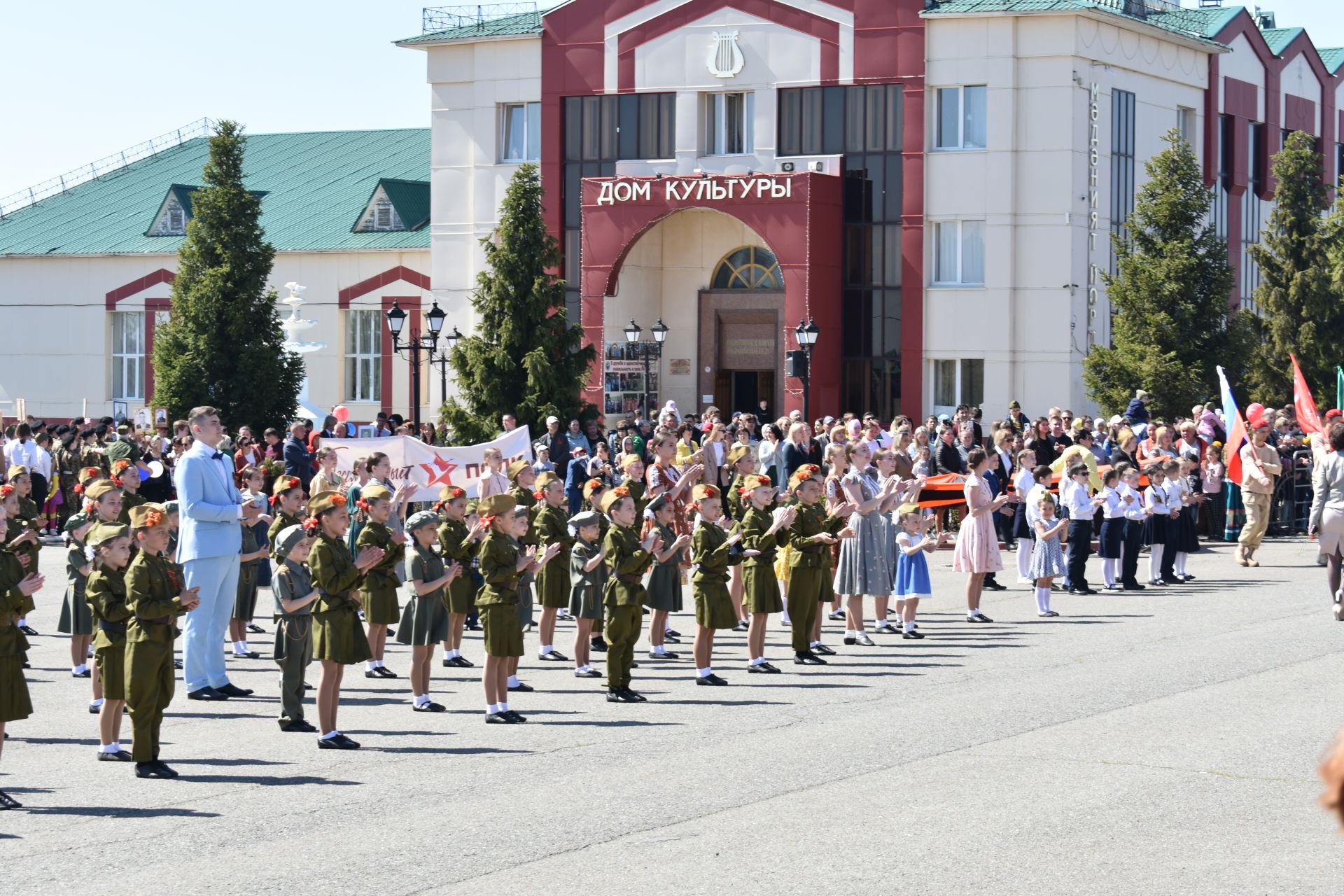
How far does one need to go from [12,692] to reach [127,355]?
43.9 metres

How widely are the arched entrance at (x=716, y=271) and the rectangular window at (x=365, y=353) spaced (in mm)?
8215

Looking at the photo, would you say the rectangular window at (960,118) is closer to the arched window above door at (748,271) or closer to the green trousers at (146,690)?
the arched window above door at (748,271)

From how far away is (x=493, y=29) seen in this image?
4538 cm

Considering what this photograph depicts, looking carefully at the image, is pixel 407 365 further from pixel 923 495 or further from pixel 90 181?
pixel 923 495

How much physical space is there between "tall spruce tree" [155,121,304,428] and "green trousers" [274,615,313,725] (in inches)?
1099

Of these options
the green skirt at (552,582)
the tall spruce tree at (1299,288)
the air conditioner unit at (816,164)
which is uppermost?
the air conditioner unit at (816,164)

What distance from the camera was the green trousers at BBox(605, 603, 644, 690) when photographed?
42.7ft

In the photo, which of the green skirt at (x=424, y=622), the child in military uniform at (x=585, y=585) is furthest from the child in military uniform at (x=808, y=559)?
the green skirt at (x=424, y=622)

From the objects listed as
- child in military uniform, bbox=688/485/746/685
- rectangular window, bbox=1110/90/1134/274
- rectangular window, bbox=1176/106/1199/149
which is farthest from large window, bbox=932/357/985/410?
child in military uniform, bbox=688/485/746/685

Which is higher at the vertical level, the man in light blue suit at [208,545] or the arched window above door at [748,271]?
the arched window above door at [748,271]

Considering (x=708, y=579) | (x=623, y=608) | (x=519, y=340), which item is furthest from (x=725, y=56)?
(x=623, y=608)

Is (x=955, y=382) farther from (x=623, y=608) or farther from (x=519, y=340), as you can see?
(x=623, y=608)

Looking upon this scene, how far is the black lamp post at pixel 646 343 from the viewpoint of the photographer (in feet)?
131

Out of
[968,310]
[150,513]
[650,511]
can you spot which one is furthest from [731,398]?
[150,513]
